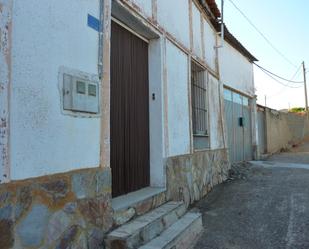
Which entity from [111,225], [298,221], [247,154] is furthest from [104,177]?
[247,154]

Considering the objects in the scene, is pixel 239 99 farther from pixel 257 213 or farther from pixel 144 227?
pixel 144 227

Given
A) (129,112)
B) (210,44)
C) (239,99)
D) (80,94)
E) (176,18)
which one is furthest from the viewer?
(239,99)

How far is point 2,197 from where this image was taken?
7.25 ft

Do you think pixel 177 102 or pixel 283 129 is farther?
A: pixel 283 129

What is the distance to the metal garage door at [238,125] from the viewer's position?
33.2 ft

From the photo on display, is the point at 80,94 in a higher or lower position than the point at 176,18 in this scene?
lower

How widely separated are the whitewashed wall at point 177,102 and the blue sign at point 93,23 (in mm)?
2109

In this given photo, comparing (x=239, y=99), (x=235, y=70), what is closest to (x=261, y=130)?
(x=239, y=99)

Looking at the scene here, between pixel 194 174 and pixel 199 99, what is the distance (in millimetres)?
1923

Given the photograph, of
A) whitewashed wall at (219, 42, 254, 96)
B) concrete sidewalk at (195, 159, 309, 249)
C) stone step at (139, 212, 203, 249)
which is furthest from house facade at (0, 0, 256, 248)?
whitewashed wall at (219, 42, 254, 96)

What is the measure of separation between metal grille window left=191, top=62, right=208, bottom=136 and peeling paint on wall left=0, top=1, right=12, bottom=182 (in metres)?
5.11

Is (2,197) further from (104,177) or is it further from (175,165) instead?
(175,165)

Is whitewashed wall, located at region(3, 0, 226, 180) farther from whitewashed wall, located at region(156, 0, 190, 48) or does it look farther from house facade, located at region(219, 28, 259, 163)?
house facade, located at region(219, 28, 259, 163)

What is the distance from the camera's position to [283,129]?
1869cm
